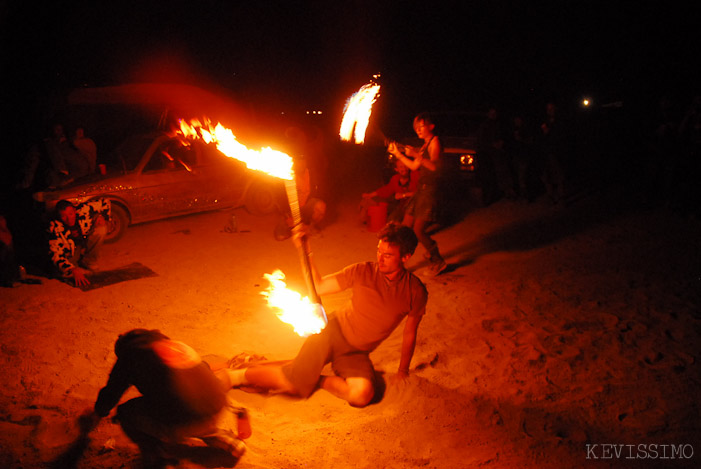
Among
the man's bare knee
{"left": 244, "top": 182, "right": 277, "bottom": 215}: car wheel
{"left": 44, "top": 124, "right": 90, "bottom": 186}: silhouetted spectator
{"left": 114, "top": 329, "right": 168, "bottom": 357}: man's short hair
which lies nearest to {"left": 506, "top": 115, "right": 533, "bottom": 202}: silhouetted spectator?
{"left": 244, "top": 182, "right": 277, "bottom": 215}: car wheel

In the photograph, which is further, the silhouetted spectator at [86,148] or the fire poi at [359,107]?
the silhouetted spectator at [86,148]

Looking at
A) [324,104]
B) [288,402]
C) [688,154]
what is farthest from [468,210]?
[324,104]

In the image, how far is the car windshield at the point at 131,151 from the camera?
9.48m

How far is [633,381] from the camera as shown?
4.31m

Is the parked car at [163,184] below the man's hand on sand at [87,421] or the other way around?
the other way around

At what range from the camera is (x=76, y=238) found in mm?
7066

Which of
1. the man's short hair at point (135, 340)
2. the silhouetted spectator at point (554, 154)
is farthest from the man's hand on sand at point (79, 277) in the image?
the silhouetted spectator at point (554, 154)

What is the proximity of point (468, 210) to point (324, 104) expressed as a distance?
15252 mm

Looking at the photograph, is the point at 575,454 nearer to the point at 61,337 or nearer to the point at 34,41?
the point at 61,337

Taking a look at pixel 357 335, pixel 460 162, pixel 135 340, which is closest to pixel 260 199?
pixel 460 162

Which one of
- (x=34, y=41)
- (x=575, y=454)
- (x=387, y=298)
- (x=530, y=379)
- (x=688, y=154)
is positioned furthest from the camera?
(x=34, y=41)

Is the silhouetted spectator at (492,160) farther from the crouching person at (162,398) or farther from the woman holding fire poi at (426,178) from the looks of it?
the crouching person at (162,398)

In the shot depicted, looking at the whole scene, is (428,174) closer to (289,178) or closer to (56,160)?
(289,178)

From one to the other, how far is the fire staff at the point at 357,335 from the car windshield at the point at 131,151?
21.6 feet
